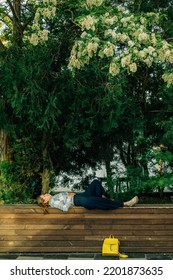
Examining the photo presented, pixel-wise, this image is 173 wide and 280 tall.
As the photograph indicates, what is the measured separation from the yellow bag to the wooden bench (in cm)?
26

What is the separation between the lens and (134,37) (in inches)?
321

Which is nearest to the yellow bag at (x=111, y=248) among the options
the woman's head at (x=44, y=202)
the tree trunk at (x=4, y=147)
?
the woman's head at (x=44, y=202)

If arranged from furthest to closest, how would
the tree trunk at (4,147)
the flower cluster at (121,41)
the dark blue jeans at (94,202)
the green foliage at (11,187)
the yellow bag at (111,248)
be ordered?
the tree trunk at (4,147), the green foliage at (11,187), the dark blue jeans at (94,202), the yellow bag at (111,248), the flower cluster at (121,41)

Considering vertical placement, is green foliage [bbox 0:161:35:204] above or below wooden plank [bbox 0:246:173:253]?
above

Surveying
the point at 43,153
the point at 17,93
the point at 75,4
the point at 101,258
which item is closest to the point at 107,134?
the point at 43,153

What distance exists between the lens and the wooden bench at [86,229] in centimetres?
880

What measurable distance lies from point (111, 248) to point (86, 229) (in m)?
0.60

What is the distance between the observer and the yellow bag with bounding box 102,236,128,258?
27.7 feet

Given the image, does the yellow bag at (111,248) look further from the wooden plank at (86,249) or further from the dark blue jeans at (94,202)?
the dark blue jeans at (94,202)

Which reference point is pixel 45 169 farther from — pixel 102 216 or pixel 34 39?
pixel 34 39

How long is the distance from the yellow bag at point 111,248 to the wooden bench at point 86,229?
0.26 m

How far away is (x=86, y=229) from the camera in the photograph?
29.1 ft

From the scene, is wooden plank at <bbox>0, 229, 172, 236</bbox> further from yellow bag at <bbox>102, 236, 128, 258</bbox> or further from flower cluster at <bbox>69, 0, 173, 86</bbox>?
flower cluster at <bbox>69, 0, 173, 86</bbox>

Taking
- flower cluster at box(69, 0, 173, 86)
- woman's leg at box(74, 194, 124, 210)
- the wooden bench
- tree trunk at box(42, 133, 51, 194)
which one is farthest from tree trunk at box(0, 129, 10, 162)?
flower cluster at box(69, 0, 173, 86)
